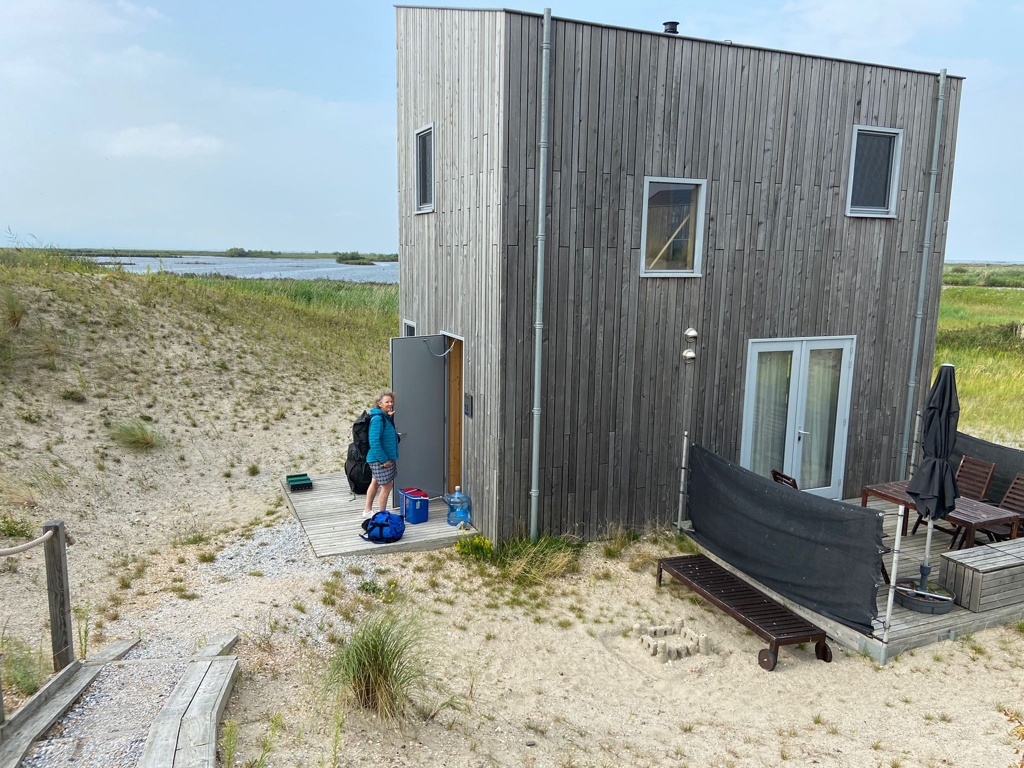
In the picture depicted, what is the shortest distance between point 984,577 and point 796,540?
171 cm

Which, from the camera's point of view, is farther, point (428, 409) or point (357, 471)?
point (357, 471)

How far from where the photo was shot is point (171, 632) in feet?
18.7

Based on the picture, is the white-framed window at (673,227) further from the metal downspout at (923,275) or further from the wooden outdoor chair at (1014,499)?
the wooden outdoor chair at (1014,499)

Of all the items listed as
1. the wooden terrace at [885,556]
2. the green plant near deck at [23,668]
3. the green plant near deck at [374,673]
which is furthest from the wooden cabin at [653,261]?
the green plant near deck at [23,668]

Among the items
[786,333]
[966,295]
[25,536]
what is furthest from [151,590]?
[966,295]

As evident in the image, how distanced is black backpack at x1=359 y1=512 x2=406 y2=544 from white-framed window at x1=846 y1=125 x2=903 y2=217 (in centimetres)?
656

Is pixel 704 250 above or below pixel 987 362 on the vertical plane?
above

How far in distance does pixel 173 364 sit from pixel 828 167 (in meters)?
12.1

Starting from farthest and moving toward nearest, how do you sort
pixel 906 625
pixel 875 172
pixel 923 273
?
pixel 923 273 → pixel 875 172 → pixel 906 625

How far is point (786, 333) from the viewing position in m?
8.68

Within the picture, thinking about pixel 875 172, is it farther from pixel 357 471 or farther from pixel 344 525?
pixel 344 525

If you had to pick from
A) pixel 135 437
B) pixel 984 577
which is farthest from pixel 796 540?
pixel 135 437

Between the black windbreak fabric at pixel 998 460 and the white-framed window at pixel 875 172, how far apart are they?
9.97 ft

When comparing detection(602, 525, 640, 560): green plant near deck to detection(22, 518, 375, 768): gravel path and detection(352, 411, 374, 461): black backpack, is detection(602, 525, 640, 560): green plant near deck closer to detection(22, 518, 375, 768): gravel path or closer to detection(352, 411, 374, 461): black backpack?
detection(22, 518, 375, 768): gravel path
